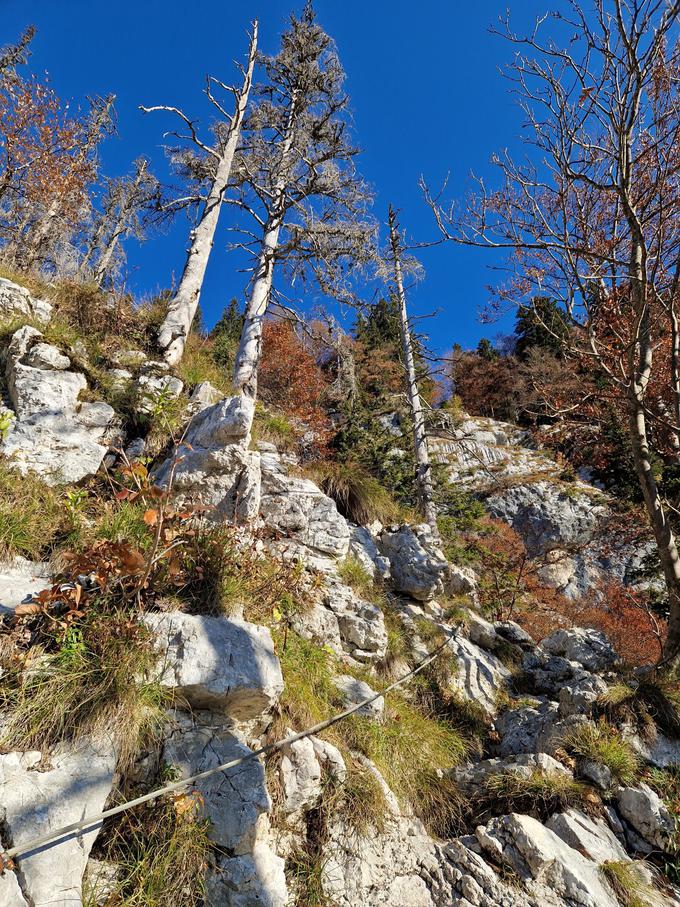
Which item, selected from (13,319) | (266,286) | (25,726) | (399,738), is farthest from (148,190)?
(399,738)

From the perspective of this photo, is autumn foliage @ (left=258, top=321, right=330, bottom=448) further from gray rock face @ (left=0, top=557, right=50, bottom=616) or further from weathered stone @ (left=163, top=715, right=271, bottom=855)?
weathered stone @ (left=163, top=715, right=271, bottom=855)

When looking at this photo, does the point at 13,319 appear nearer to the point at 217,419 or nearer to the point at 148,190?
the point at 217,419

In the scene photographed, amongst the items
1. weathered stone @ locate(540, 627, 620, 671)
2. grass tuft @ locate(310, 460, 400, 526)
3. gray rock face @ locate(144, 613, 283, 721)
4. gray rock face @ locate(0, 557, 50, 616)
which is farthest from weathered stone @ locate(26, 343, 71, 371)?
weathered stone @ locate(540, 627, 620, 671)

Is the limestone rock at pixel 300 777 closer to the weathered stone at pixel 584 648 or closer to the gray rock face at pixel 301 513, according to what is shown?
the gray rock face at pixel 301 513

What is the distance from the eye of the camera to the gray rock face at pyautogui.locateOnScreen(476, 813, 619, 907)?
281 cm

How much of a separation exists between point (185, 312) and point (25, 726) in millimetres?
6858

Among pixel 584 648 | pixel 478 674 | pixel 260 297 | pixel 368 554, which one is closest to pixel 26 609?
pixel 368 554

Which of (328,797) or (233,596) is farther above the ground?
(233,596)

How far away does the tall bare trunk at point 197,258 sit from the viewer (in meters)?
7.07

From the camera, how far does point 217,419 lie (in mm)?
5152

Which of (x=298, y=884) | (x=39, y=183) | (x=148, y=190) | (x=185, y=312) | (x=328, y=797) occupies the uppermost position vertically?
(x=39, y=183)

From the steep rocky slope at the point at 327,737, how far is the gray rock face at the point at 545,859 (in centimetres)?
1

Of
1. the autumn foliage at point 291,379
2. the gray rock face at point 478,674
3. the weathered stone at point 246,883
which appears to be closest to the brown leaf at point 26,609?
the weathered stone at point 246,883

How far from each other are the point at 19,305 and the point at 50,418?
2.37 m
